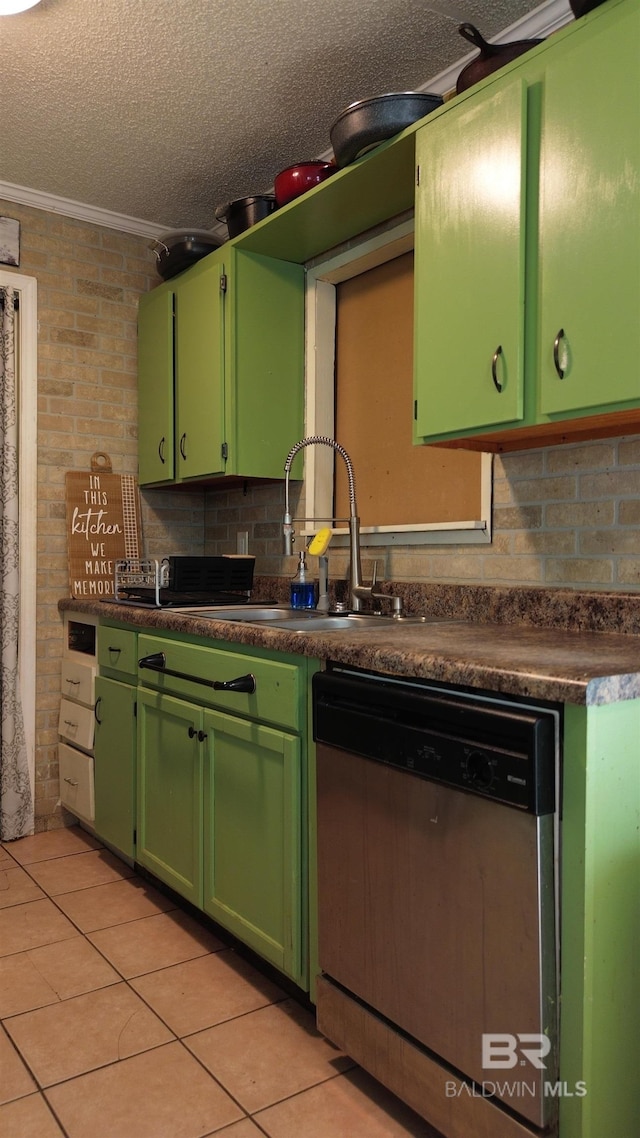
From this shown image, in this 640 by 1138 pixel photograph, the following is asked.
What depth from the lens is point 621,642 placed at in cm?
160

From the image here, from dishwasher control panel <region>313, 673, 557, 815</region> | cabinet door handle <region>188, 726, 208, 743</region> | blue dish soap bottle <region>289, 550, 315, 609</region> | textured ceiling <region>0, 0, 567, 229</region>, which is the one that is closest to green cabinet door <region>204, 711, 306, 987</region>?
cabinet door handle <region>188, 726, 208, 743</region>

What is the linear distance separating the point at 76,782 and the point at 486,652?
6.77 feet

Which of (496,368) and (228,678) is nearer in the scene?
(496,368)

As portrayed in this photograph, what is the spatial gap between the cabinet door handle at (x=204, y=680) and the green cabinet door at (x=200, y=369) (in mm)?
828

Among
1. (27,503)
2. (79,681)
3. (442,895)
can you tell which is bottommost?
(442,895)

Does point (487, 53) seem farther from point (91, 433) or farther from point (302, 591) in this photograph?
point (91, 433)

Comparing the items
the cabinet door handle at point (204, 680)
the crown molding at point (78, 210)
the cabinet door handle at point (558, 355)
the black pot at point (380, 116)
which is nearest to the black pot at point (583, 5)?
the black pot at point (380, 116)

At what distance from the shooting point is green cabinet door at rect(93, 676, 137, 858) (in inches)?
99.3

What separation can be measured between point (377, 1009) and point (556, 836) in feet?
1.98

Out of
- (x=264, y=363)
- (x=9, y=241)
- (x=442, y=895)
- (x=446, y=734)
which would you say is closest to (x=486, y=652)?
(x=446, y=734)

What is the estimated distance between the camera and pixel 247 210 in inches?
106

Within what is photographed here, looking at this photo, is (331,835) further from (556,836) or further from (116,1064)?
(116,1064)

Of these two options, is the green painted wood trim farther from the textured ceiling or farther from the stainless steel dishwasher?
the textured ceiling

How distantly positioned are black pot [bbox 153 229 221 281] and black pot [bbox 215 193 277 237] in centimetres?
22
